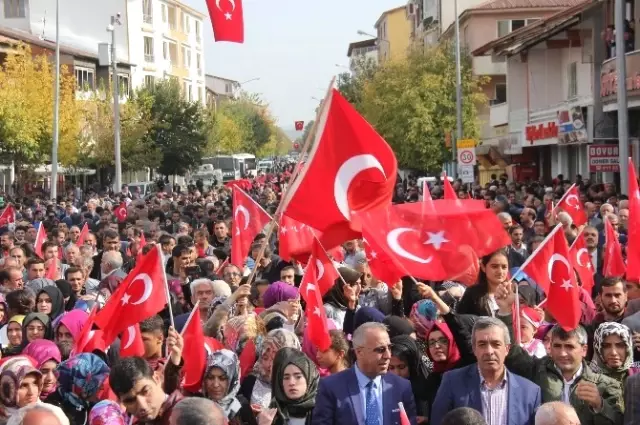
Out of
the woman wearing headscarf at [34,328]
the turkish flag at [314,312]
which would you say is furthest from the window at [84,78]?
the turkish flag at [314,312]

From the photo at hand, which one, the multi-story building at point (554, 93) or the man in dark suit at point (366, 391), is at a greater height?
the multi-story building at point (554, 93)

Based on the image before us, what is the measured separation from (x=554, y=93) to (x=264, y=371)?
111 feet

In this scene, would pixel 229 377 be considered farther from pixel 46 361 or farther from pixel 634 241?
pixel 634 241

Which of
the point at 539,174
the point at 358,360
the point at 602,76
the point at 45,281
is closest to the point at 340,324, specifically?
the point at 358,360

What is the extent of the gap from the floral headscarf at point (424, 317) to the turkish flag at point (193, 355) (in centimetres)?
141

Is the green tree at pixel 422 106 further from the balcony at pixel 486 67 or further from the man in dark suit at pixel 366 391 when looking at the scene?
the man in dark suit at pixel 366 391

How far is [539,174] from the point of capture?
44406mm

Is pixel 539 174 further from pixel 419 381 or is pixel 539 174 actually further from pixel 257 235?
pixel 419 381

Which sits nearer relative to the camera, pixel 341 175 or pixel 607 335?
pixel 607 335

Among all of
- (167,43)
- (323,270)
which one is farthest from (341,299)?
(167,43)

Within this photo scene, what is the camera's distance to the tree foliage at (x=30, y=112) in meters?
45.0

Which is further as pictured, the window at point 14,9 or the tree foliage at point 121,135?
the window at point 14,9

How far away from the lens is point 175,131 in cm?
6962

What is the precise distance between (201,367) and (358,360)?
3.94 feet
